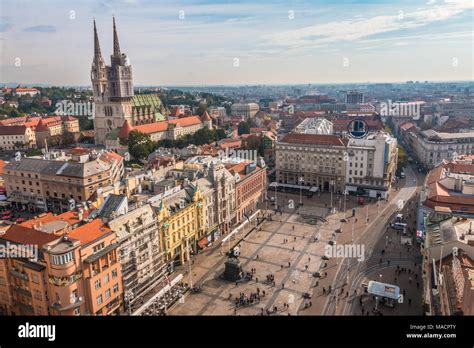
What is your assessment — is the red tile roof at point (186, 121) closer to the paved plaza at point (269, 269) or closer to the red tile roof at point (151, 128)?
the red tile roof at point (151, 128)

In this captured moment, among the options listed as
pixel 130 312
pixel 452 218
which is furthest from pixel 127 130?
pixel 452 218

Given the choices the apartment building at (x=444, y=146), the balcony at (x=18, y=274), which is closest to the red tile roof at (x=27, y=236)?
the balcony at (x=18, y=274)

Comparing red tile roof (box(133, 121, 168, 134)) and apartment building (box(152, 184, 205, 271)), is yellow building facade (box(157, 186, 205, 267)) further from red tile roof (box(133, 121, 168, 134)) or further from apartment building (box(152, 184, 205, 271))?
red tile roof (box(133, 121, 168, 134))

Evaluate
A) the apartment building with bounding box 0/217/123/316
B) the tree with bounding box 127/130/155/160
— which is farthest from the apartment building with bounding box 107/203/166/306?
the tree with bounding box 127/130/155/160

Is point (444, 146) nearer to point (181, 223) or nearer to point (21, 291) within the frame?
point (181, 223)

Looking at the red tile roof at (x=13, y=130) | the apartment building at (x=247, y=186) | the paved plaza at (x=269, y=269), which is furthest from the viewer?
the red tile roof at (x=13, y=130)
